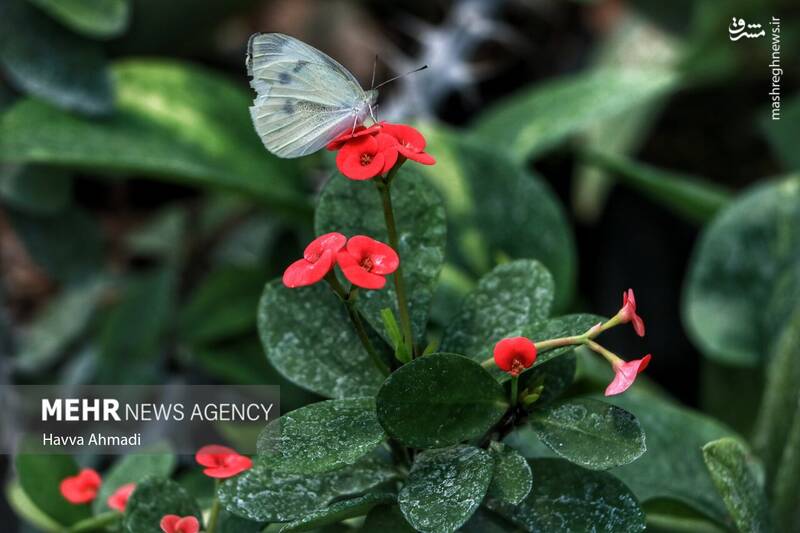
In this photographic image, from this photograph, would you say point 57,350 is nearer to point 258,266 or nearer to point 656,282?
point 258,266

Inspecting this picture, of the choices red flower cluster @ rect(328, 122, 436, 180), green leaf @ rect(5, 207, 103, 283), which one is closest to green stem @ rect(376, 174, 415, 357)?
red flower cluster @ rect(328, 122, 436, 180)

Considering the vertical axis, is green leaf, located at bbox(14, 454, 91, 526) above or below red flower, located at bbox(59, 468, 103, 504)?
below

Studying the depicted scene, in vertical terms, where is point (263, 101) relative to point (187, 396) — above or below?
above

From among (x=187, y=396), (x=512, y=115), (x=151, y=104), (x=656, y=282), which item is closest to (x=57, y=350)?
(x=187, y=396)

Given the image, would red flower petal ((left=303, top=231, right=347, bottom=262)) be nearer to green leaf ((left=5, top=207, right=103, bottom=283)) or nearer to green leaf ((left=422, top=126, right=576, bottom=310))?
green leaf ((left=422, top=126, right=576, bottom=310))

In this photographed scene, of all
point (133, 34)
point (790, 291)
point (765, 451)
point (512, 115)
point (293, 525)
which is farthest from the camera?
point (133, 34)

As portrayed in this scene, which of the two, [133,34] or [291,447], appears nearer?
[291,447]

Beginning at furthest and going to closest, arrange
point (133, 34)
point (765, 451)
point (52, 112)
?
1. point (133, 34)
2. point (52, 112)
3. point (765, 451)
